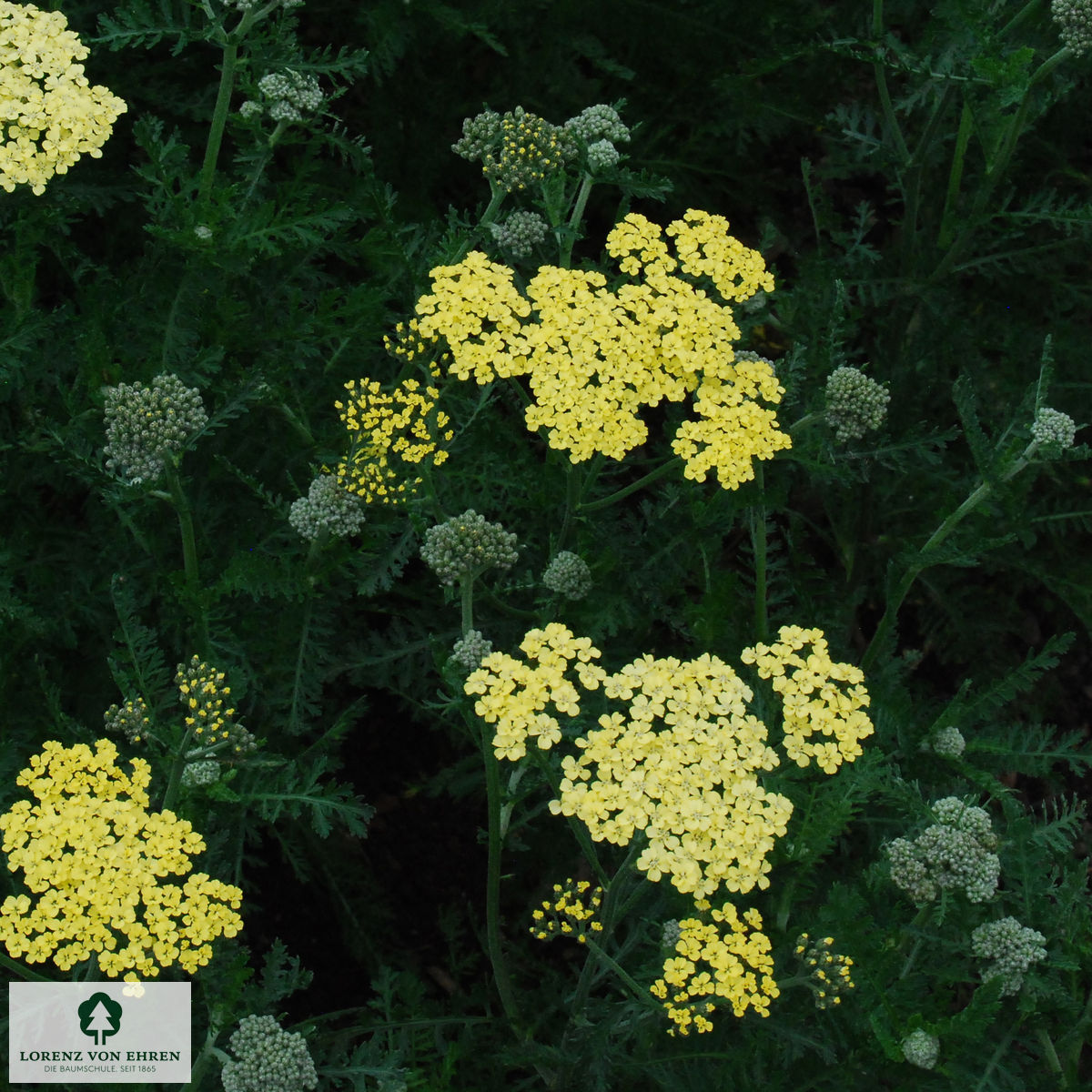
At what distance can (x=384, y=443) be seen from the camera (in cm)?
423

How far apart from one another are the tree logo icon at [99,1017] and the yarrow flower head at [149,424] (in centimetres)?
174

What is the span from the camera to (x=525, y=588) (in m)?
5.05

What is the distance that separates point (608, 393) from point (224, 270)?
1.64 m

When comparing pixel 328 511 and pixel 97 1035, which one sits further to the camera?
pixel 328 511

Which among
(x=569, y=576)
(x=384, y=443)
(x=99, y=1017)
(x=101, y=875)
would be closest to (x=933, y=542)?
(x=569, y=576)

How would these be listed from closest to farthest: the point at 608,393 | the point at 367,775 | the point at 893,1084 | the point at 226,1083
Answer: the point at 226,1083 < the point at 608,393 < the point at 893,1084 < the point at 367,775

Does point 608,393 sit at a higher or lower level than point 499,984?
higher

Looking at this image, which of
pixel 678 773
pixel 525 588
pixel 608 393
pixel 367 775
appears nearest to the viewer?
pixel 678 773

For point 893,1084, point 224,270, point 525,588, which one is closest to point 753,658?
point 525,588

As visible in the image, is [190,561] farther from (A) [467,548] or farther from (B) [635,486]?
(B) [635,486]

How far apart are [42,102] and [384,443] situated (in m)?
1.71

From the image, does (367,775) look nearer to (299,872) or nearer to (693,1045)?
(299,872)

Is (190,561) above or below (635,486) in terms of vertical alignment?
below

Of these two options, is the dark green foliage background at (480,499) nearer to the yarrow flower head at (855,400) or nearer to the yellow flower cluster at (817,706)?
the yarrow flower head at (855,400)
